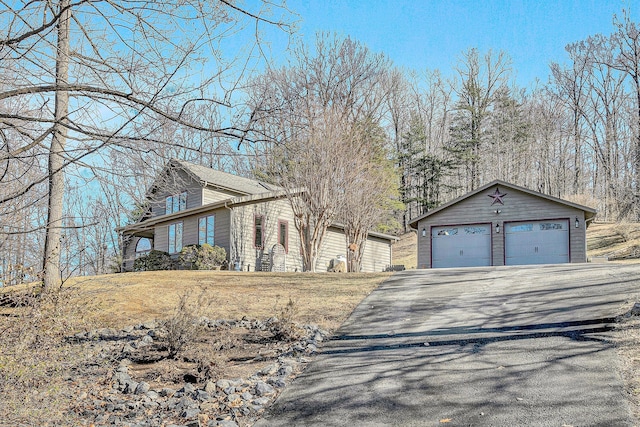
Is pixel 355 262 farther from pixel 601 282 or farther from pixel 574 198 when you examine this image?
pixel 574 198

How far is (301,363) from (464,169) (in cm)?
4206

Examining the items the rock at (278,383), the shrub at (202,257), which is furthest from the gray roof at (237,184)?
the rock at (278,383)

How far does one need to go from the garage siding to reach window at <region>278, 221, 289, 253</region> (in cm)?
580

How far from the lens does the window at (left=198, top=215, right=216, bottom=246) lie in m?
23.6

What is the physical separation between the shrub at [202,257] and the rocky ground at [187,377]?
1210 cm

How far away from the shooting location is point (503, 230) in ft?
77.2

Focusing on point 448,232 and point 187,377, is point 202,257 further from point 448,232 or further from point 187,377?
point 187,377

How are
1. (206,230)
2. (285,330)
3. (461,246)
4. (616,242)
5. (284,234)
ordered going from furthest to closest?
1. (616,242)
2. (284,234)
3. (461,246)
4. (206,230)
5. (285,330)

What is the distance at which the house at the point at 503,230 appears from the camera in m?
22.5

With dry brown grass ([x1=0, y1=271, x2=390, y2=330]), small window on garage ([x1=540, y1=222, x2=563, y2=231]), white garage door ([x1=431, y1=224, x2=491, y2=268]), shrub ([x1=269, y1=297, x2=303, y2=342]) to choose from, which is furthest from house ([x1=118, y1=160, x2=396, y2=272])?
shrub ([x1=269, y1=297, x2=303, y2=342])

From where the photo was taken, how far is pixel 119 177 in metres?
4.21

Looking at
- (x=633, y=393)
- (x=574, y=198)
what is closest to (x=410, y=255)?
(x=574, y=198)

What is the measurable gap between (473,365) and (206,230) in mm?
18295

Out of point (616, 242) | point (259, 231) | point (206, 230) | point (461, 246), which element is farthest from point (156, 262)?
point (616, 242)
